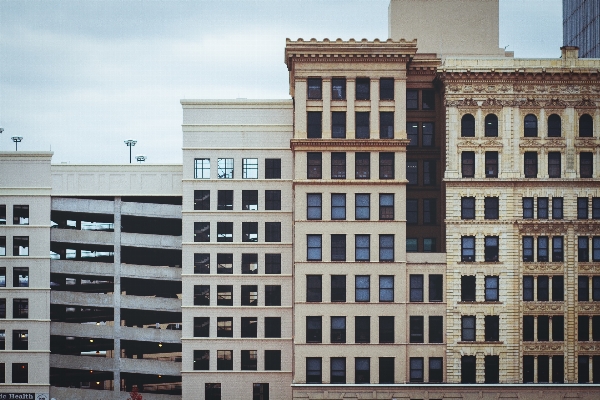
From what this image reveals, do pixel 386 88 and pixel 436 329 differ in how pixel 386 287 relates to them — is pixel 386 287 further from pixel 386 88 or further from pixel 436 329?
pixel 386 88

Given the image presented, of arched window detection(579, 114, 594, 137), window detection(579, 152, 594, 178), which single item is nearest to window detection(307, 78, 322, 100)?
arched window detection(579, 114, 594, 137)

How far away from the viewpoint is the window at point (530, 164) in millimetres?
80375

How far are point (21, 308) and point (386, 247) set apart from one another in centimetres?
3630

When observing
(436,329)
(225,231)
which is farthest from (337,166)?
(436,329)

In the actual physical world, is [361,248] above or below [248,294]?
above

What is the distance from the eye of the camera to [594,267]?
8038cm

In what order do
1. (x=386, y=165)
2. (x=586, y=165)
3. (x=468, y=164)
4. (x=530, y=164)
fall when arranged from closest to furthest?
(x=386, y=165)
(x=468, y=164)
(x=530, y=164)
(x=586, y=165)

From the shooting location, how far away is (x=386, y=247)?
79875 mm

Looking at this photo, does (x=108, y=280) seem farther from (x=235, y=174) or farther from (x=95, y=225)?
(x=235, y=174)

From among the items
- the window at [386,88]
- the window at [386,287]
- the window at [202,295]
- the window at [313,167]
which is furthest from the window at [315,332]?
the window at [386,88]

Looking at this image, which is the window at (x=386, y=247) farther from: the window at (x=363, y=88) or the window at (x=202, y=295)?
the window at (x=202, y=295)

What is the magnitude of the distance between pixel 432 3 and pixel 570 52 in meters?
15.0

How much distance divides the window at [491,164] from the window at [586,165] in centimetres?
769

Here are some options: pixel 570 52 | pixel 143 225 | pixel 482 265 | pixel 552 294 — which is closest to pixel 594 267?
pixel 552 294
